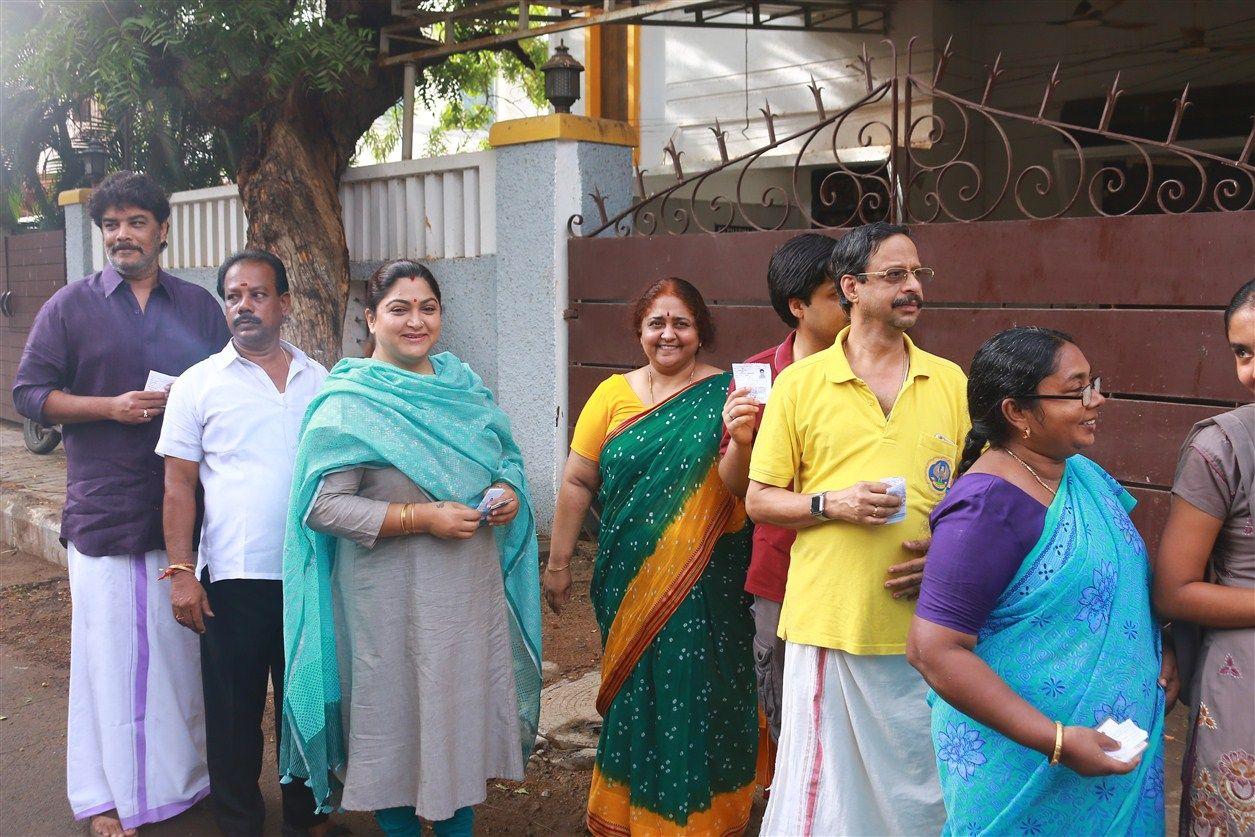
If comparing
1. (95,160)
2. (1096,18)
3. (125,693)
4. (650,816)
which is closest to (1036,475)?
(650,816)

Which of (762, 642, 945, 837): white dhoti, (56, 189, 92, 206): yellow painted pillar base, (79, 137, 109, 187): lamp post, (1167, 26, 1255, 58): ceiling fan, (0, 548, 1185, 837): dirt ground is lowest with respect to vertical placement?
(0, 548, 1185, 837): dirt ground

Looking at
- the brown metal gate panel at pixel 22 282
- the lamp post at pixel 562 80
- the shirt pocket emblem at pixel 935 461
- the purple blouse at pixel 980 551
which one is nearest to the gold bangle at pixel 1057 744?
the purple blouse at pixel 980 551

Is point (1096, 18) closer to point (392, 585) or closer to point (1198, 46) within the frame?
point (1198, 46)

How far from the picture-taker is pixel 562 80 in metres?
6.01

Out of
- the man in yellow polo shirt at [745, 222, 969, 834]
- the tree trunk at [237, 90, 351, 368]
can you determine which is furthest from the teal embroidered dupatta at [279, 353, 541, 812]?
the tree trunk at [237, 90, 351, 368]

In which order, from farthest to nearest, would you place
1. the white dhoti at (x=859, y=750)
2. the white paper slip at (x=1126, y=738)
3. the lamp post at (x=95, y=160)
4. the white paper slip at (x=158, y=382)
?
the lamp post at (x=95, y=160) < the white paper slip at (x=158, y=382) < the white dhoti at (x=859, y=750) < the white paper slip at (x=1126, y=738)

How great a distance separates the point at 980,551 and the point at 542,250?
4.40 m

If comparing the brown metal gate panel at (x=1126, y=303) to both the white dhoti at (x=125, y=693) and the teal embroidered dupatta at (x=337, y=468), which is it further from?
the white dhoti at (x=125, y=693)

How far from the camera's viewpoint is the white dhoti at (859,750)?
8.11ft

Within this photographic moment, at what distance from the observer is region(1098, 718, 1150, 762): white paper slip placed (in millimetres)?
1854

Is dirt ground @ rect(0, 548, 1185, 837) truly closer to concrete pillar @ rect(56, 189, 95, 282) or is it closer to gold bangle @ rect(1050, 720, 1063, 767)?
gold bangle @ rect(1050, 720, 1063, 767)

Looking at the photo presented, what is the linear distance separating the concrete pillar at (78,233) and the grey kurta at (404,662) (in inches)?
343

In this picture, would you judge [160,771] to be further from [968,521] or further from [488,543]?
[968,521]

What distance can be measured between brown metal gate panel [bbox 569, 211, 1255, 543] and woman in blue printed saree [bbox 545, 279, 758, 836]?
25cm
